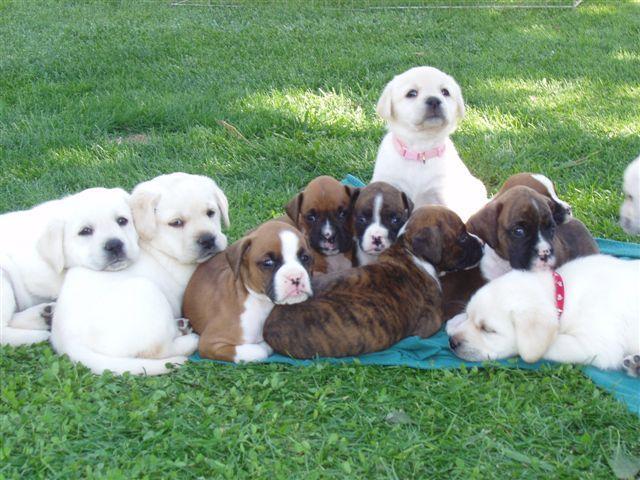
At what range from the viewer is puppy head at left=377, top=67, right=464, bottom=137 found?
7074 mm

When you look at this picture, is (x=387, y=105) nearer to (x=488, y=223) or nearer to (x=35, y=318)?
(x=488, y=223)

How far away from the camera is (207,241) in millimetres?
6039

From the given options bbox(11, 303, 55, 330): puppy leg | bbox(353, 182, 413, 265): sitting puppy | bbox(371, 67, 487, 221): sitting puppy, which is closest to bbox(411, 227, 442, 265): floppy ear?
bbox(353, 182, 413, 265): sitting puppy

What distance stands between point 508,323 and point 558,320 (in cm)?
34

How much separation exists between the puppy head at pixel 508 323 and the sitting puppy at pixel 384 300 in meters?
0.37

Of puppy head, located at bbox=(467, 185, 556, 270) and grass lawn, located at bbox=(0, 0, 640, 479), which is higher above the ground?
puppy head, located at bbox=(467, 185, 556, 270)

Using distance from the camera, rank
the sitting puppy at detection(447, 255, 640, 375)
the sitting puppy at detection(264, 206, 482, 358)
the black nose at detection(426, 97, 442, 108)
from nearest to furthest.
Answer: the sitting puppy at detection(447, 255, 640, 375)
the sitting puppy at detection(264, 206, 482, 358)
the black nose at detection(426, 97, 442, 108)

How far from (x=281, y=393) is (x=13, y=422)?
1.60 metres

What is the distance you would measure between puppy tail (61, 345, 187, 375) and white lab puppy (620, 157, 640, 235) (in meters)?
3.81

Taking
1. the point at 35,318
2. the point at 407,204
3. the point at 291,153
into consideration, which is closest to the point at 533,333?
the point at 407,204

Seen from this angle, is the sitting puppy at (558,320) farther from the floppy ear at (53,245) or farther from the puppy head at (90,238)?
the floppy ear at (53,245)

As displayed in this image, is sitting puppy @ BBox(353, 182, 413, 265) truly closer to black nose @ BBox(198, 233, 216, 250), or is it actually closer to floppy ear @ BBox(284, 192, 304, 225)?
floppy ear @ BBox(284, 192, 304, 225)

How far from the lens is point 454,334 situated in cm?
549

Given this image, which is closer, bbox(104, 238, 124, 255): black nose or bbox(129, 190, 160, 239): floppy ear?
bbox(104, 238, 124, 255): black nose
